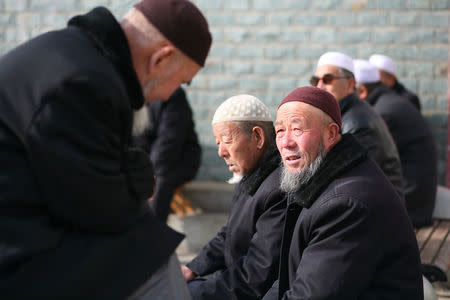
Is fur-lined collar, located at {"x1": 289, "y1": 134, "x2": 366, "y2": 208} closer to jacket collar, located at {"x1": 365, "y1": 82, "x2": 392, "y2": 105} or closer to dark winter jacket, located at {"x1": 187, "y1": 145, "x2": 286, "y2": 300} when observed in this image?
dark winter jacket, located at {"x1": 187, "y1": 145, "x2": 286, "y2": 300}

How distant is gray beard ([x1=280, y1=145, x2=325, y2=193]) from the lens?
8.78ft

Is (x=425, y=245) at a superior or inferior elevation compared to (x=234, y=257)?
inferior

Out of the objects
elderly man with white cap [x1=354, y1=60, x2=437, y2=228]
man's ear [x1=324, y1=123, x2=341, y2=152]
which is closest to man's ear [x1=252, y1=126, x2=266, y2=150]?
man's ear [x1=324, y1=123, x2=341, y2=152]

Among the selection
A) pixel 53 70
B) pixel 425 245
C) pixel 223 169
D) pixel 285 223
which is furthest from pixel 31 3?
pixel 53 70

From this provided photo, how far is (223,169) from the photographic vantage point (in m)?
7.69

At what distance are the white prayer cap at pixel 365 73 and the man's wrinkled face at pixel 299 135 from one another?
3.54 m

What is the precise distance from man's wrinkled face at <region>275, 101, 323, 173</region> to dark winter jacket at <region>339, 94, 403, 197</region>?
1.66 m

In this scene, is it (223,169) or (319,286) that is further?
(223,169)

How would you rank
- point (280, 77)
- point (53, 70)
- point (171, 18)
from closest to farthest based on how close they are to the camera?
1. point (53, 70)
2. point (171, 18)
3. point (280, 77)

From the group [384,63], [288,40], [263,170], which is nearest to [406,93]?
[384,63]

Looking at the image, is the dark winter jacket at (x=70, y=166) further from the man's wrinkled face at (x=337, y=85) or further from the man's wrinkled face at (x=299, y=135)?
the man's wrinkled face at (x=337, y=85)

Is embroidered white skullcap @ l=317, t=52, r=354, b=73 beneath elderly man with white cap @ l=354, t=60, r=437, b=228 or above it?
above

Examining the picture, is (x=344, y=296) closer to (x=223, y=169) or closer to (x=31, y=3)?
(x=223, y=169)

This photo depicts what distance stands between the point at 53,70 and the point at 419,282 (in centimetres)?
159
